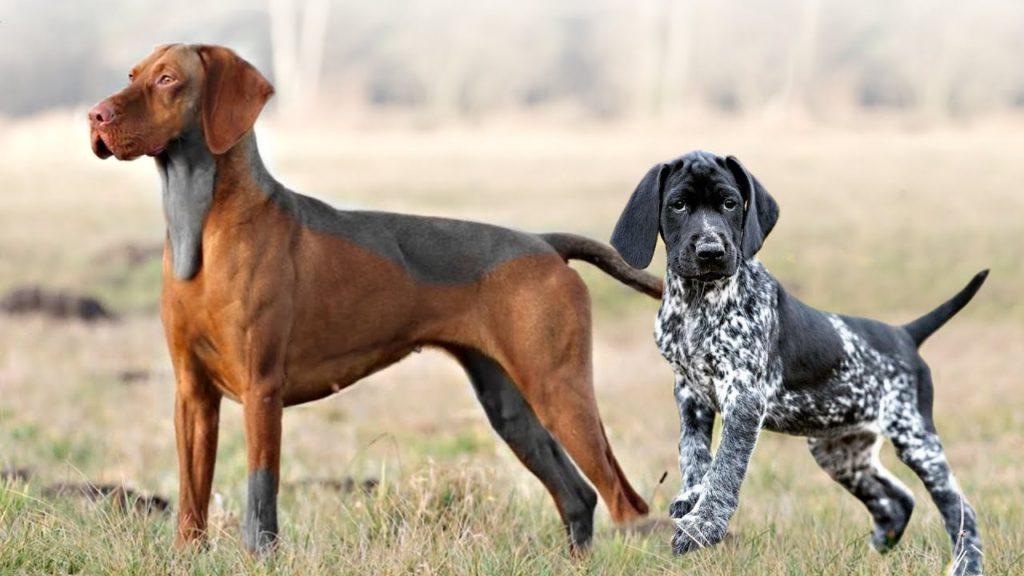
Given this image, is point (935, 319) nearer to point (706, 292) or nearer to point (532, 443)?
point (706, 292)

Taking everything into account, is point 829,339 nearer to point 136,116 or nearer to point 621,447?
point 136,116

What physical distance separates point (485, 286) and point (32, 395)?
8068mm

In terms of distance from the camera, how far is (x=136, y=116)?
5.84 meters

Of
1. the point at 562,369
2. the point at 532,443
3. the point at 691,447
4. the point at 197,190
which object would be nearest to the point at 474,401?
the point at 532,443

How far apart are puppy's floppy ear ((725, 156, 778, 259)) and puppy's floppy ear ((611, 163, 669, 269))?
0.82ft

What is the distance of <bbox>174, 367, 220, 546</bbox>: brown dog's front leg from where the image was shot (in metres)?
6.27

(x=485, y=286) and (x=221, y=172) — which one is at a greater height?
(x=221, y=172)

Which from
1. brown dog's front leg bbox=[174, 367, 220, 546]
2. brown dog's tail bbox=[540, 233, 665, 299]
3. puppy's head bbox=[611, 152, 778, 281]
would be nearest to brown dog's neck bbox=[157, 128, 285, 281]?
brown dog's front leg bbox=[174, 367, 220, 546]

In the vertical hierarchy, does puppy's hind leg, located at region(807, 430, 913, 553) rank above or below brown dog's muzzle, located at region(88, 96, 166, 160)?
below

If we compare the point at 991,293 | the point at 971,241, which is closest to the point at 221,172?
the point at 991,293

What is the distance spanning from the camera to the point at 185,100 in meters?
5.96

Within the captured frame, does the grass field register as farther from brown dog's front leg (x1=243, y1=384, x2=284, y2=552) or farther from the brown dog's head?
the brown dog's head

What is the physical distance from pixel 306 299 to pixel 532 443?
136 centimetres

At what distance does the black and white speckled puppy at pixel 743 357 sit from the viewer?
5.36 m
